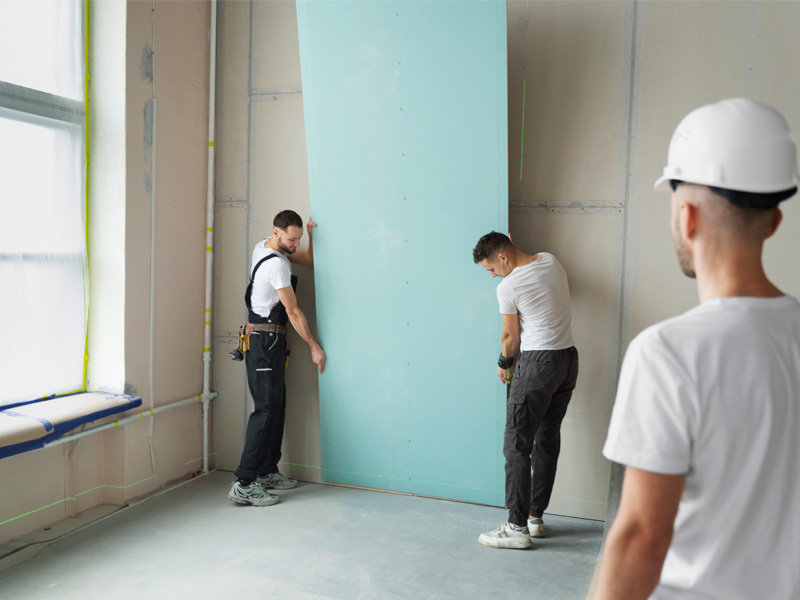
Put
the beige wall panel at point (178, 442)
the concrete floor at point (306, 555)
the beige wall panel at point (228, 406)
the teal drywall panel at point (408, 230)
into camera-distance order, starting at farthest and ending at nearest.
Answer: the beige wall panel at point (228, 406), the beige wall panel at point (178, 442), the teal drywall panel at point (408, 230), the concrete floor at point (306, 555)

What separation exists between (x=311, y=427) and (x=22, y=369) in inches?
65.8

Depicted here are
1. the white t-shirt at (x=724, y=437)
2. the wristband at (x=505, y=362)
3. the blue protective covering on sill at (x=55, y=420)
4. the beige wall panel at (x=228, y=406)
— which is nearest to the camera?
the white t-shirt at (x=724, y=437)

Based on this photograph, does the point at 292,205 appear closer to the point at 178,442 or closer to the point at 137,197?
the point at 137,197

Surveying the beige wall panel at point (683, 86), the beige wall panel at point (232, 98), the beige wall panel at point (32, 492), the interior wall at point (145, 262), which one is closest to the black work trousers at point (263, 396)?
the interior wall at point (145, 262)

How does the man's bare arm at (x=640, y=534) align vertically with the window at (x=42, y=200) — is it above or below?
below

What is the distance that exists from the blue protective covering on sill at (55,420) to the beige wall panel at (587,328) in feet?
7.78

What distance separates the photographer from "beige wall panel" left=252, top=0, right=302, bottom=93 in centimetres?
402

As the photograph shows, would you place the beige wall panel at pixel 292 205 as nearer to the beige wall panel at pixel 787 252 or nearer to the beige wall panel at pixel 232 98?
the beige wall panel at pixel 232 98

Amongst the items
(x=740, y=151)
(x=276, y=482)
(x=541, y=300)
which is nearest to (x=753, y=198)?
(x=740, y=151)

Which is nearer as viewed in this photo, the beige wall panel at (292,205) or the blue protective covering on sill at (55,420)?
the blue protective covering on sill at (55,420)

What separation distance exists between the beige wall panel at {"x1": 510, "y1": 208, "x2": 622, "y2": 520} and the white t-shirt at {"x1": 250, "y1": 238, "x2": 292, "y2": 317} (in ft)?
4.40

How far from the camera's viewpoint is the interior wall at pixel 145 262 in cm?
341

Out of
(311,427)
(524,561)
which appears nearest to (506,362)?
(524,561)

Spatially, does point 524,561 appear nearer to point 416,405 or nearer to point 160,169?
point 416,405
